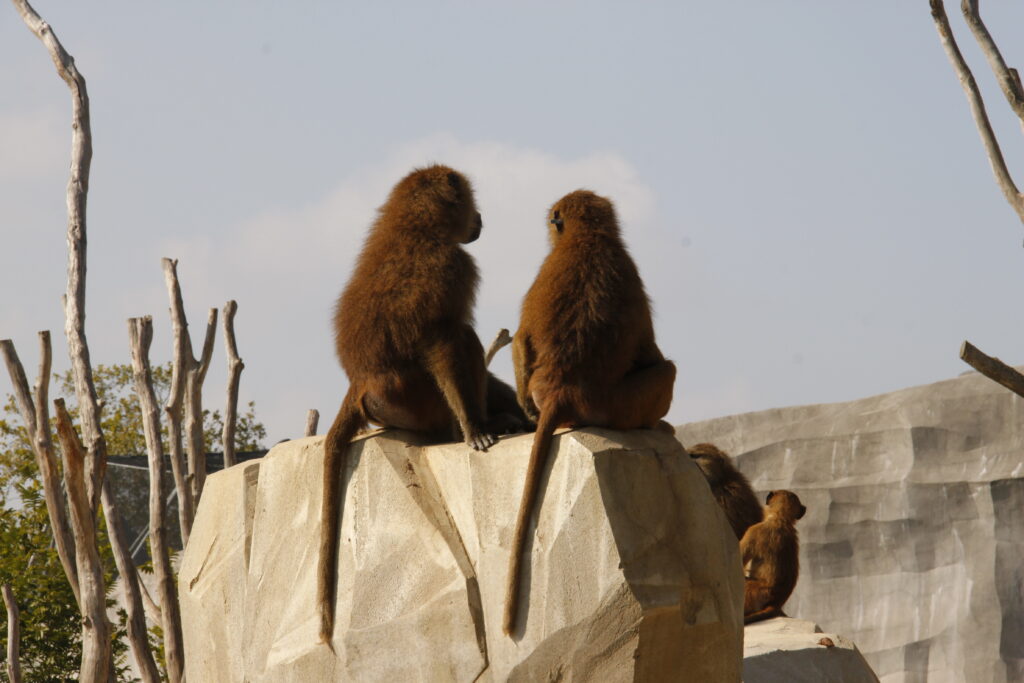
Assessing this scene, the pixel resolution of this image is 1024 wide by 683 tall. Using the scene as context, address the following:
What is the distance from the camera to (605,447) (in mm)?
5180

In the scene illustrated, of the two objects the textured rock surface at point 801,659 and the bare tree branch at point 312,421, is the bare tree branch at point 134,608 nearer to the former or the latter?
the bare tree branch at point 312,421

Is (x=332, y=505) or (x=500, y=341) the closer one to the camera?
(x=332, y=505)

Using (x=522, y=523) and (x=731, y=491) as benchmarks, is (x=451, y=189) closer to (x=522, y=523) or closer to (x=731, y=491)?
(x=522, y=523)

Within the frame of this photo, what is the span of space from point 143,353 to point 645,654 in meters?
5.58

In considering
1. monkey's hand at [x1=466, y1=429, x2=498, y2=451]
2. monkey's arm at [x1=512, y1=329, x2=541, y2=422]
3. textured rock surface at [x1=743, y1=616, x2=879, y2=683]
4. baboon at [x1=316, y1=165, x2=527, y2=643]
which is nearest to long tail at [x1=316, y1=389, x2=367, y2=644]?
baboon at [x1=316, y1=165, x2=527, y2=643]

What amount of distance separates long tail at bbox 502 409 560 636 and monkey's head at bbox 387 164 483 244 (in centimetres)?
129

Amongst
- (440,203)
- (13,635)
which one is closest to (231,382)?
(13,635)

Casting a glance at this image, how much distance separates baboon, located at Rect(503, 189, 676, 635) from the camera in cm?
530

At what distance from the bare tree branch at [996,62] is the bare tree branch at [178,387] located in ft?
20.2

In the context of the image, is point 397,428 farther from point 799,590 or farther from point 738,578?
point 799,590

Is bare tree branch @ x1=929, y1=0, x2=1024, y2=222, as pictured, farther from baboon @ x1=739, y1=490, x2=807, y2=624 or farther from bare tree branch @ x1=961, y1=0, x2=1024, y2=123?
baboon @ x1=739, y1=490, x2=807, y2=624

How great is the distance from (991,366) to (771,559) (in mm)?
2613

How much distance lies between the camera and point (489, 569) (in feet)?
17.6

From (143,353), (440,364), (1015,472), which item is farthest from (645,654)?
(1015,472)
